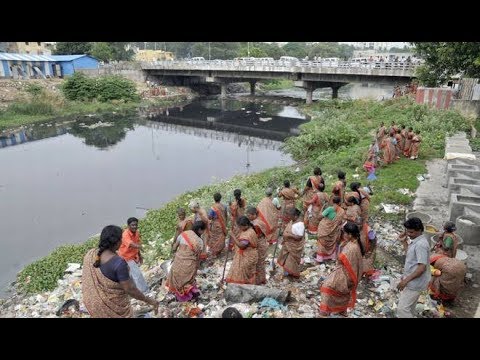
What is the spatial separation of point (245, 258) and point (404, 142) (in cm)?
1007

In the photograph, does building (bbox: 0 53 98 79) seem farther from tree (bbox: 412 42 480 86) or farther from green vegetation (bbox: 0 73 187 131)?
tree (bbox: 412 42 480 86)

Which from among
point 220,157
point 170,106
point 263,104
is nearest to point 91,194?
point 220,157

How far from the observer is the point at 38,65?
39.0 m

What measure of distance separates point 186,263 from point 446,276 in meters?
4.05

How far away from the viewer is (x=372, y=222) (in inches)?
361

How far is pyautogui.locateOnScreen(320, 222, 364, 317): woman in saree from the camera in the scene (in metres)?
4.89

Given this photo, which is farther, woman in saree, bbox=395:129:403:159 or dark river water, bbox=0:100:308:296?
woman in saree, bbox=395:129:403:159

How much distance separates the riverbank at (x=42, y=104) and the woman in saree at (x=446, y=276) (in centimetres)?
2667

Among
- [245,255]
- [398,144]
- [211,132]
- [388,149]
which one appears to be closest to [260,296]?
[245,255]

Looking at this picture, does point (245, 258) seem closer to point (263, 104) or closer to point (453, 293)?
point (453, 293)

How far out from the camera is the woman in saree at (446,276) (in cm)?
558

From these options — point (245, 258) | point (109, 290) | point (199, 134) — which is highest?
point (109, 290)

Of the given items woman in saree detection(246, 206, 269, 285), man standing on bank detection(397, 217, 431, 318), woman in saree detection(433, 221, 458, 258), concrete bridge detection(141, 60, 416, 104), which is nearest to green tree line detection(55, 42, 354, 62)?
concrete bridge detection(141, 60, 416, 104)

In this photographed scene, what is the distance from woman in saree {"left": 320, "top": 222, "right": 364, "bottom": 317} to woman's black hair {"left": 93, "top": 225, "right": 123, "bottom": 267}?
285 centimetres
